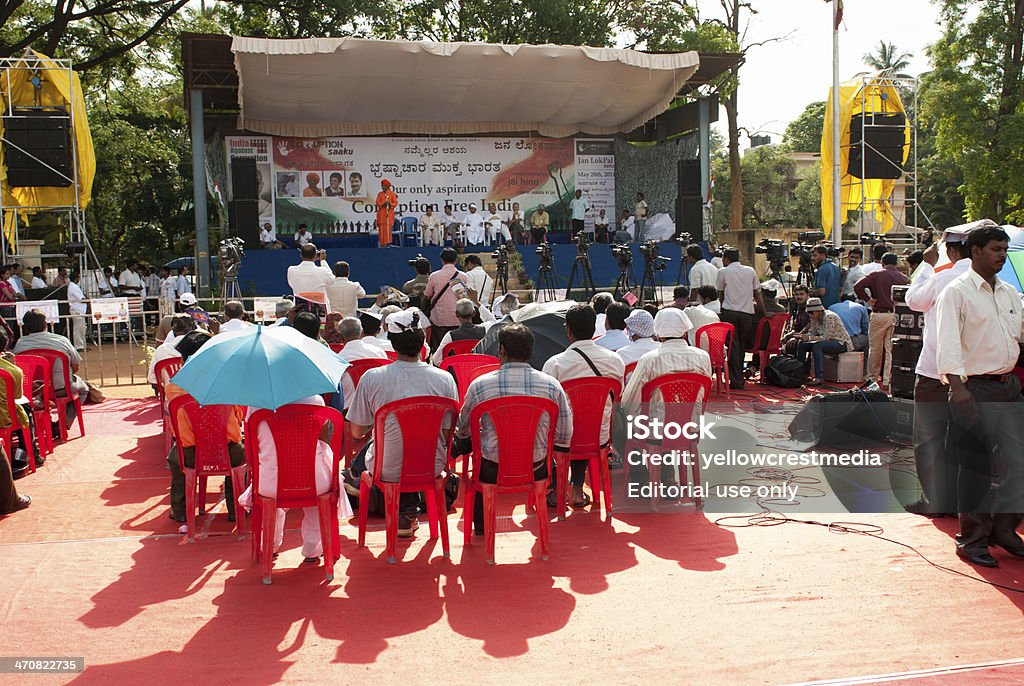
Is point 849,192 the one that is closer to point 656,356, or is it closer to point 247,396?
point 656,356

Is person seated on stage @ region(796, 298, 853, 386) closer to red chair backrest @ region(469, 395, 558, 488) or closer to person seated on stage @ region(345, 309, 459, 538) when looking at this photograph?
red chair backrest @ region(469, 395, 558, 488)

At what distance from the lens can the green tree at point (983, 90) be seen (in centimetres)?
1750

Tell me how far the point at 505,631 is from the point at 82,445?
4896 mm

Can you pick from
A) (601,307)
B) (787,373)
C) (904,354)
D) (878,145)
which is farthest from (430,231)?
(904,354)

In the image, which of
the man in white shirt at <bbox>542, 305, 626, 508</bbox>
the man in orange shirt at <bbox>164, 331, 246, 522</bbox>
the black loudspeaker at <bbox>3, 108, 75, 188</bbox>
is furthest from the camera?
the black loudspeaker at <bbox>3, 108, 75, 188</bbox>

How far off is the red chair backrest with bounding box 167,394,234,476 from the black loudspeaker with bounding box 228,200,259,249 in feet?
41.0

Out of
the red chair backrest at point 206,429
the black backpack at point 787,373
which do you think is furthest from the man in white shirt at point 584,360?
the black backpack at point 787,373

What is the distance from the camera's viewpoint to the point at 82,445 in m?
7.03

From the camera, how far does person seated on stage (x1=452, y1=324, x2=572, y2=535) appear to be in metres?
4.11

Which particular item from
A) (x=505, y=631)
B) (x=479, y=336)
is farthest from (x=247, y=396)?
(x=479, y=336)

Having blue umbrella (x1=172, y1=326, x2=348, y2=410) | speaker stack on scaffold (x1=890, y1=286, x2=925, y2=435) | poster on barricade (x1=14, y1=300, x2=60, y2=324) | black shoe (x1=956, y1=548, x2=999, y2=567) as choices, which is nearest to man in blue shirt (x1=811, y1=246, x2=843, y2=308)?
speaker stack on scaffold (x1=890, y1=286, x2=925, y2=435)

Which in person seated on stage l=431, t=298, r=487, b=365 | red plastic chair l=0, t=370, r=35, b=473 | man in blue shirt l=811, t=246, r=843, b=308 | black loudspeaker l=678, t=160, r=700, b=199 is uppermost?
black loudspeaker l=678, t=160, r=700, b=199

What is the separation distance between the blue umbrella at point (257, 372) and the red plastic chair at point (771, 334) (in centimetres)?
608

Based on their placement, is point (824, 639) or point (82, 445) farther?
point (82, 445)
